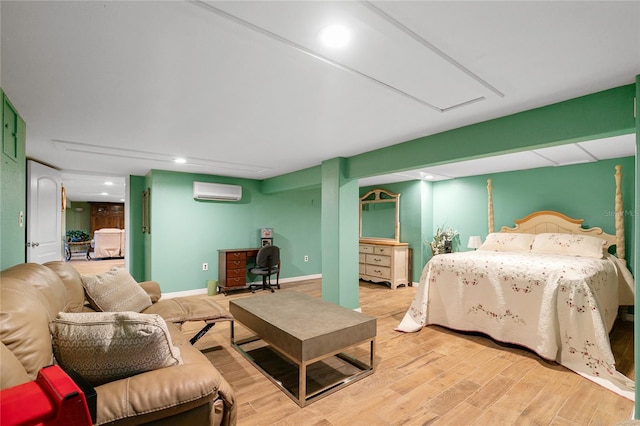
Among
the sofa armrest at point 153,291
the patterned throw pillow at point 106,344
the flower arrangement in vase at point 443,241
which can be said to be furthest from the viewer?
the flower arrangement in vase at point 443,241

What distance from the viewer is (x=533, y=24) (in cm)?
134

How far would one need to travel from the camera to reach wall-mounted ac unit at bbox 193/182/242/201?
→ 210 inches

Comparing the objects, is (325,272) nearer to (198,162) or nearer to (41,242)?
(198,162)

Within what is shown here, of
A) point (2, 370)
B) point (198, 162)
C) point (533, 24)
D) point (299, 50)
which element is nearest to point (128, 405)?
point (2, 370)

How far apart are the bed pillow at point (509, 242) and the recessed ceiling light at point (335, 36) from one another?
425 centimetres

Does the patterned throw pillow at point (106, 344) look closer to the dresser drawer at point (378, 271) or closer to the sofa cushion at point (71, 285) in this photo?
the sofa cushion at point (71, 285)

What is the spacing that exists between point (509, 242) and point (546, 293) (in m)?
1.86

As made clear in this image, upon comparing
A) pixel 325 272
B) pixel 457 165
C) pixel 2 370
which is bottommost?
pixel 325 272

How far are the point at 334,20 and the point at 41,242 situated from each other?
4.65m

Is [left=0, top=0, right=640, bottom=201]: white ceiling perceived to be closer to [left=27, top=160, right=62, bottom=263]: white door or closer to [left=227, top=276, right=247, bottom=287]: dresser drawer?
[left=27, top=160, right=62, bottom=263]: white door

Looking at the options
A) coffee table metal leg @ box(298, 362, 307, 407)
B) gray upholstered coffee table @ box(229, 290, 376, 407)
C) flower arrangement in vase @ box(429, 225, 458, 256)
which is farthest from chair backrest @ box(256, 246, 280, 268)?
coffee table metal leg @ box(298, 362, 307, 407)

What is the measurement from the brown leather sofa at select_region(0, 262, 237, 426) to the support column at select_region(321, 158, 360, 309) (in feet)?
8.84

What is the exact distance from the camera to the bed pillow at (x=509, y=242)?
4379 mm

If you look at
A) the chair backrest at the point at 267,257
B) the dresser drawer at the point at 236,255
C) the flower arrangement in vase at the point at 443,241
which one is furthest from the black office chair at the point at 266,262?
the flower arrangement in vase at the point at 443,241
